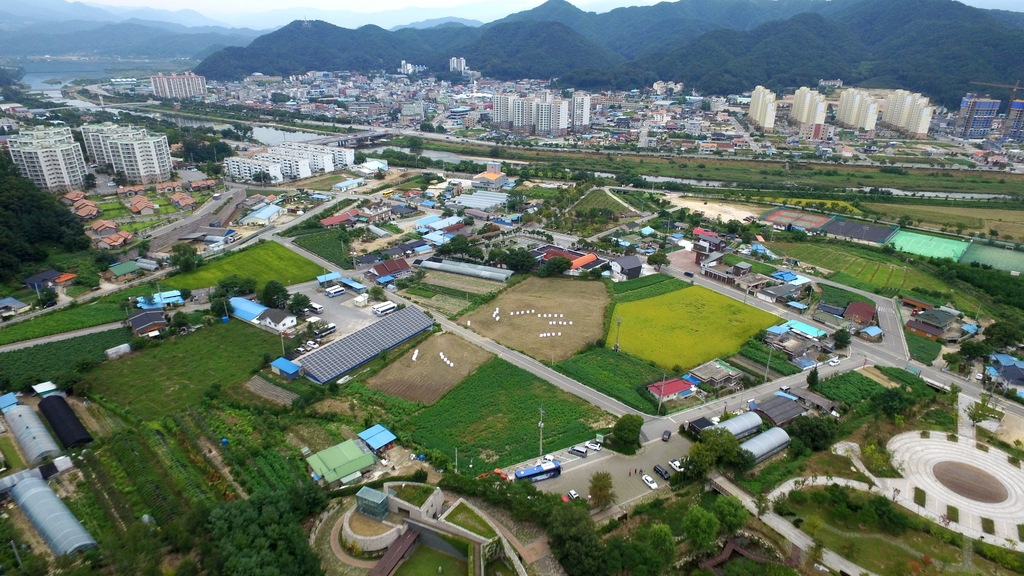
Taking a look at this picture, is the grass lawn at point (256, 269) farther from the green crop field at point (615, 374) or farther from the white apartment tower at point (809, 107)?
the white apartment tower at point (809, 107)

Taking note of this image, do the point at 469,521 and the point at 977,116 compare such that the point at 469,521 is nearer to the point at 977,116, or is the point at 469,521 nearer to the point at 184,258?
the point at 184,258

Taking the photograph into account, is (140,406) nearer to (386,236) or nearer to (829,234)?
(386,236)

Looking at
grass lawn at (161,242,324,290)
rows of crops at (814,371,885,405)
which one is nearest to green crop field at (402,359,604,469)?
rows of crops at (814,371,885,405)

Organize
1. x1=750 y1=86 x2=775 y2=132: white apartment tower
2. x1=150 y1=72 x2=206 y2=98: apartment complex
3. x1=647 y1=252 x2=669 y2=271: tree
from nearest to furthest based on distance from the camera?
x1=647 y1=252 x2=669 y2=271: tree → x1=750 y1=86 x2=775 y2=132: white apartment tower → x1=150 y1=72 x2=206 y2=98: apartment complex

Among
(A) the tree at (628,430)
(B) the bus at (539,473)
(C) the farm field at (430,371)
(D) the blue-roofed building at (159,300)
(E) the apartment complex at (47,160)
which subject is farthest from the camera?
(E) the apartment complex at (47,160)

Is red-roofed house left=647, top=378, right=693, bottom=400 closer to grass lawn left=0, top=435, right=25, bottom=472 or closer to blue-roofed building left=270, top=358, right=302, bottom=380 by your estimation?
blue-roofed building left=270, top=358, right=302, bottom=380

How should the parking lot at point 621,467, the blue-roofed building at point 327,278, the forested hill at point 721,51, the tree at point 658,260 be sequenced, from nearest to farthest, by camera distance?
the parking lot at point 621,467
the blue-roofed building at point 327,278
the tree at point 658,260
the forested hill at point 721,51

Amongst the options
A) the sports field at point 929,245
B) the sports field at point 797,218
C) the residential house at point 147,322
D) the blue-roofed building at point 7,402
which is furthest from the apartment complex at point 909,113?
the blue-roofed building at point 7,402
